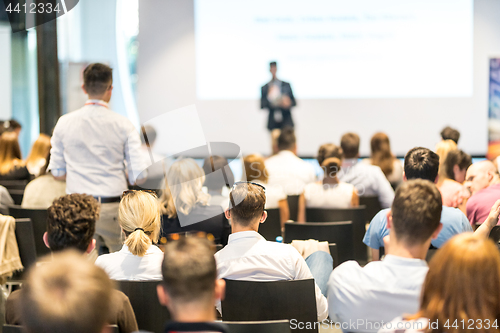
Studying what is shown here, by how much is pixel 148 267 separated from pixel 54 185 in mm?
1884

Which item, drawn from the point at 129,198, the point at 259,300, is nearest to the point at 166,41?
the point at 129,198

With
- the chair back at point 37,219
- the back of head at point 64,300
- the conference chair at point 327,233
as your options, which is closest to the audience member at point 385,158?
the conference chair at point 327,233

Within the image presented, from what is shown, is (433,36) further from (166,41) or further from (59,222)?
(59,222)

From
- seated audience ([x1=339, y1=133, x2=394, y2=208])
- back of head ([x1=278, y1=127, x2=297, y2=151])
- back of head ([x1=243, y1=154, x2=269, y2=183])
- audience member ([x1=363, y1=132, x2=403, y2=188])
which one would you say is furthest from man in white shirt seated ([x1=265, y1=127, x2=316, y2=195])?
audience member ([x1=363, y1=132, x2=403, y2=188])

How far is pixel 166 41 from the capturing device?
8.35m

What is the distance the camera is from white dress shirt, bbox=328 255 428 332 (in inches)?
60.5

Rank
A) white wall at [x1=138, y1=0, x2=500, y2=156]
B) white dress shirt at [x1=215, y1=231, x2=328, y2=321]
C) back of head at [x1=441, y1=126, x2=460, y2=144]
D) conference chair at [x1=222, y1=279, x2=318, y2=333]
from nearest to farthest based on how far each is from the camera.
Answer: conference chair at [x1=222, y1=279, x2=318, y2=333] < white dress shirt at [x1=215, y1=231, x2=328, y2=321] < back of head at [x1=441, y1=126, x2=460, y2=144] < white wall at [x1=138, y1=0, x2=500, y2=156]

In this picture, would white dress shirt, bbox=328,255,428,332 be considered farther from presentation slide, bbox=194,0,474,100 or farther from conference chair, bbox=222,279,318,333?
presentation slide, bbox=194,0,474,100

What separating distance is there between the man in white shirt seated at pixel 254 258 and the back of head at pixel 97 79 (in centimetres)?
160

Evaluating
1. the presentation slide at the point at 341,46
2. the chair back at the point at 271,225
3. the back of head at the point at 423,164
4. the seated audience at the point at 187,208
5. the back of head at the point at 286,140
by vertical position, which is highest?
the presentation slide at the point at 341,46

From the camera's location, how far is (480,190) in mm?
3162

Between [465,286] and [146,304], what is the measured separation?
1.22 m

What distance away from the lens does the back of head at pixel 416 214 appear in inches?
62.9

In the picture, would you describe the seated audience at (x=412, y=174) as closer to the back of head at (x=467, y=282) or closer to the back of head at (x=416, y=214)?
the back of head at (x=416, y=214)
